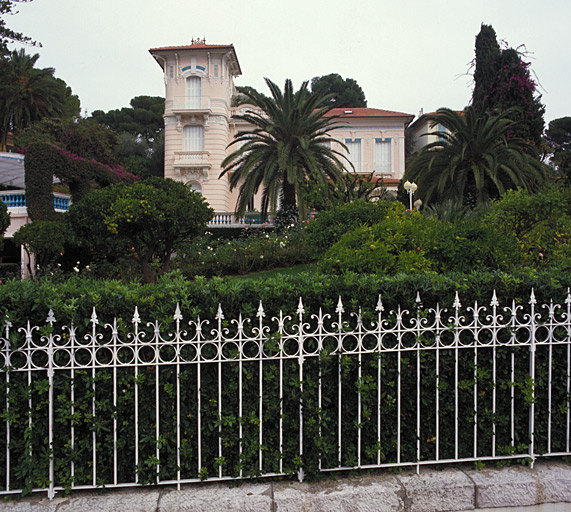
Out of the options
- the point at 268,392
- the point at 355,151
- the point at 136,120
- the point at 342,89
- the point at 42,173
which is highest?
the point at 342,89

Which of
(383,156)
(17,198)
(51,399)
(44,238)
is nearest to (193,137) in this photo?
(383,156)

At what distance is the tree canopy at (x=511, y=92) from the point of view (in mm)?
20297

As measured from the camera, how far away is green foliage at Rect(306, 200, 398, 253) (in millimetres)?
9102

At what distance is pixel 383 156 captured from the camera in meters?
32.7

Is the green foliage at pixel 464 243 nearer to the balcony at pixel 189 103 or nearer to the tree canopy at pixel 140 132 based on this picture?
Result: the balcony at pixel 189 103

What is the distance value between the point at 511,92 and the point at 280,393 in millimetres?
21940

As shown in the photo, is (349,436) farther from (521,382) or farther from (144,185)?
(144,185)

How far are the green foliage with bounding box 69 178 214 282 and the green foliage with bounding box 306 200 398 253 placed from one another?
3.03 meters

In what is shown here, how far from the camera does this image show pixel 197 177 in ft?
96.7

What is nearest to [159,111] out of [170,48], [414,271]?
[170,48]

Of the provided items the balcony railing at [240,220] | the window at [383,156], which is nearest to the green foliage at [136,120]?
the window at [383,156]

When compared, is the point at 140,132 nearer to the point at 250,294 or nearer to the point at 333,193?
the point at 333,193

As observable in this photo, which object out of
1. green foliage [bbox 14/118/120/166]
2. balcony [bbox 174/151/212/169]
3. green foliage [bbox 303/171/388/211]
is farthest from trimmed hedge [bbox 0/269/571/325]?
balcony [bbox 174/151/212/169]

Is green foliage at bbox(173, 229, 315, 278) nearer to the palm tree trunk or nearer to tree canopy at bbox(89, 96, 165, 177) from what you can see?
the palm tree trunk
